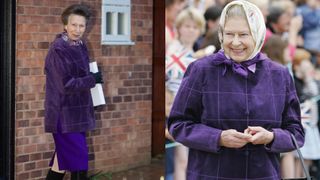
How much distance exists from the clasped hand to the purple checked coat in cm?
290

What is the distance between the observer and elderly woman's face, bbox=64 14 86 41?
20.6 ft

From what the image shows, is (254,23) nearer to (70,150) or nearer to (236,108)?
(236,108)

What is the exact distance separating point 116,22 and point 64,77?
70.8 inches

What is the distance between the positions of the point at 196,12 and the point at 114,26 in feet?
10.6

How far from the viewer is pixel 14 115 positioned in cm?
700

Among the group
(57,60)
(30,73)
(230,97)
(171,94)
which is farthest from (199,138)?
(30,73)

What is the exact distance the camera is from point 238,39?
356 centimetres

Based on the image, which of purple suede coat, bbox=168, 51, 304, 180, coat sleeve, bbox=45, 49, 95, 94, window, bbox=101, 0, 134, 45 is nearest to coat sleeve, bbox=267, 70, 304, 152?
purple suede coat, bbox=168, 51, 304, 180
